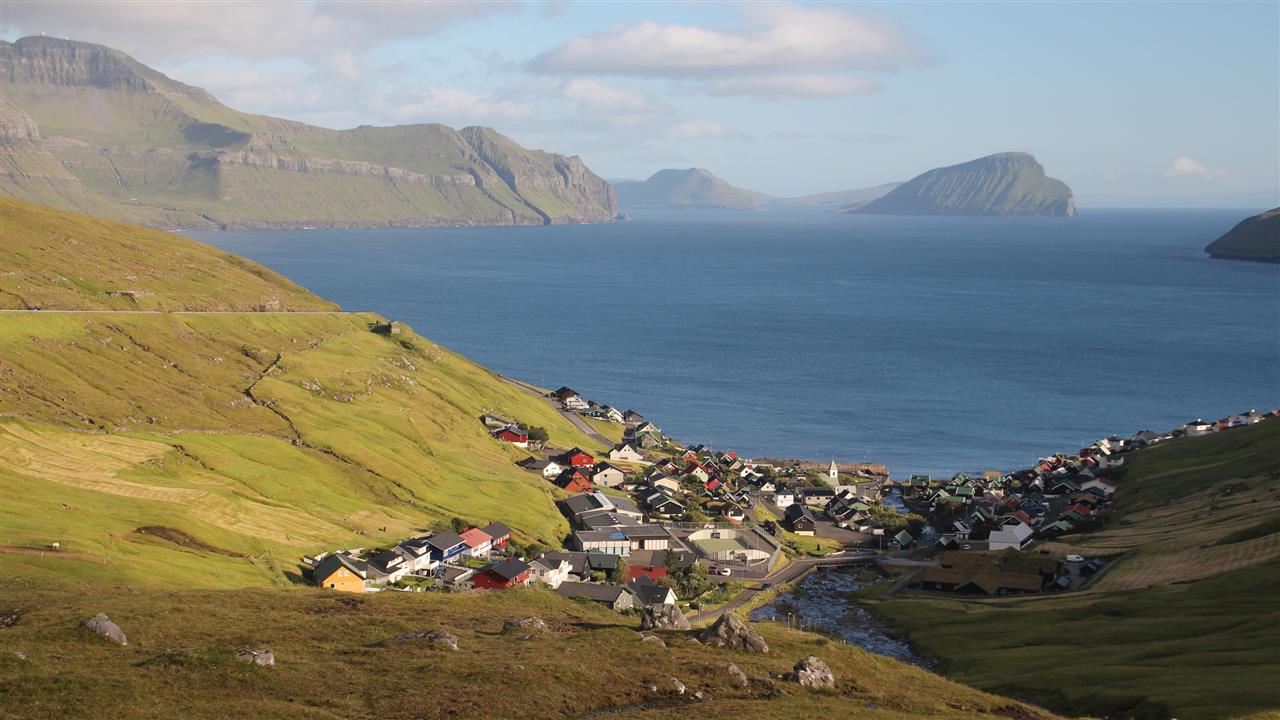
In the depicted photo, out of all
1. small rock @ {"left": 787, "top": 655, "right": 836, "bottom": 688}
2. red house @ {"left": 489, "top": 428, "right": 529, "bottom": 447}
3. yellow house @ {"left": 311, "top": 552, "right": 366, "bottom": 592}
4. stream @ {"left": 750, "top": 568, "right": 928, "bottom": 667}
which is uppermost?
small rock @ {"left": 787, "top": 655, "right": 836, "bottom": 688}

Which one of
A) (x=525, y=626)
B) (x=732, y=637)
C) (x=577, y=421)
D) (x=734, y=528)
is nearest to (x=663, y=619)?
(x=732, y=637)

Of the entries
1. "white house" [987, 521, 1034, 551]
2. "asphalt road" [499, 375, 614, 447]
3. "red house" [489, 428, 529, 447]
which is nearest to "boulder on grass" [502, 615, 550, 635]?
"white house" [987, 521, 1034, 551]

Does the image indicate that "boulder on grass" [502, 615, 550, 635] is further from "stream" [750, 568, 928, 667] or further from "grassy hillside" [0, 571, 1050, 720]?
"stream" [750, 568, 928, 667]

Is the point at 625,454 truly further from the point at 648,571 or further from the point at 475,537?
the point at 475,537

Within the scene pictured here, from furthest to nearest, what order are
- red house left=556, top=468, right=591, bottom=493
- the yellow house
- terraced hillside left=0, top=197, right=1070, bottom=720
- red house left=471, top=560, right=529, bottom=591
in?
red house left=556, top=468, right=591, bottom=493 → red house left=471, top=560, right=529, bottom=591 → the yellow house → terraced hillside left=0, top=197, right=1070, bottom=720

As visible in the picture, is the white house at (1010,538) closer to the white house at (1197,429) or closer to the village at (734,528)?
the village at (734,528)

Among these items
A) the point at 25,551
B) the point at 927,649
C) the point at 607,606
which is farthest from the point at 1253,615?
the point at 25,551
